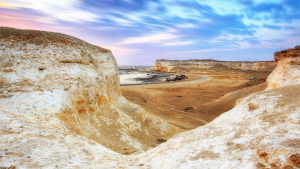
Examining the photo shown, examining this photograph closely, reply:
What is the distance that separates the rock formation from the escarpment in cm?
3

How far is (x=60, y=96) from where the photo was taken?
596 cm

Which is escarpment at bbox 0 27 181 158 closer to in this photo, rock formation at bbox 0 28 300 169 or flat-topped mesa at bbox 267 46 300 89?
rock formation at bbox 0 28 300 169

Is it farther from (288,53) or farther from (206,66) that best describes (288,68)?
(206,66)

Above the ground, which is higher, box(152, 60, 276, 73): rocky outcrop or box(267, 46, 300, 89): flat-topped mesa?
box(152, 60, 276, 73): rocky outcrop

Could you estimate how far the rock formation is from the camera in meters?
3.07

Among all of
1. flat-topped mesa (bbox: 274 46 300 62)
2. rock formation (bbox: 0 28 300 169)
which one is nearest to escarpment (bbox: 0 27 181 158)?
rock formation (bbox: 0 28 300 169)

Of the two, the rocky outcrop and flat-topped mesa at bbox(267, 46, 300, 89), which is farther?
the rocky outcrop

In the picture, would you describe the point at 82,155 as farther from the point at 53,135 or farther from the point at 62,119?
the point at 62,119

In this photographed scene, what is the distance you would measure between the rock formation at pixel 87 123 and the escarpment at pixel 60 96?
0.03 metres

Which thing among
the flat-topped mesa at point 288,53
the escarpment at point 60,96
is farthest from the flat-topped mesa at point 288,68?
the escarpment at point 60,96

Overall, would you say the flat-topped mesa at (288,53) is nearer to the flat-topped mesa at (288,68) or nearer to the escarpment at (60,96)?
the flat-topped mesa at (288,68)

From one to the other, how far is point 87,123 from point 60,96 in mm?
1640

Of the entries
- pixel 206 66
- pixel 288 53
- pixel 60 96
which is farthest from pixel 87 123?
pixel 206 66

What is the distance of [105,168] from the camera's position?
3.42 metres
